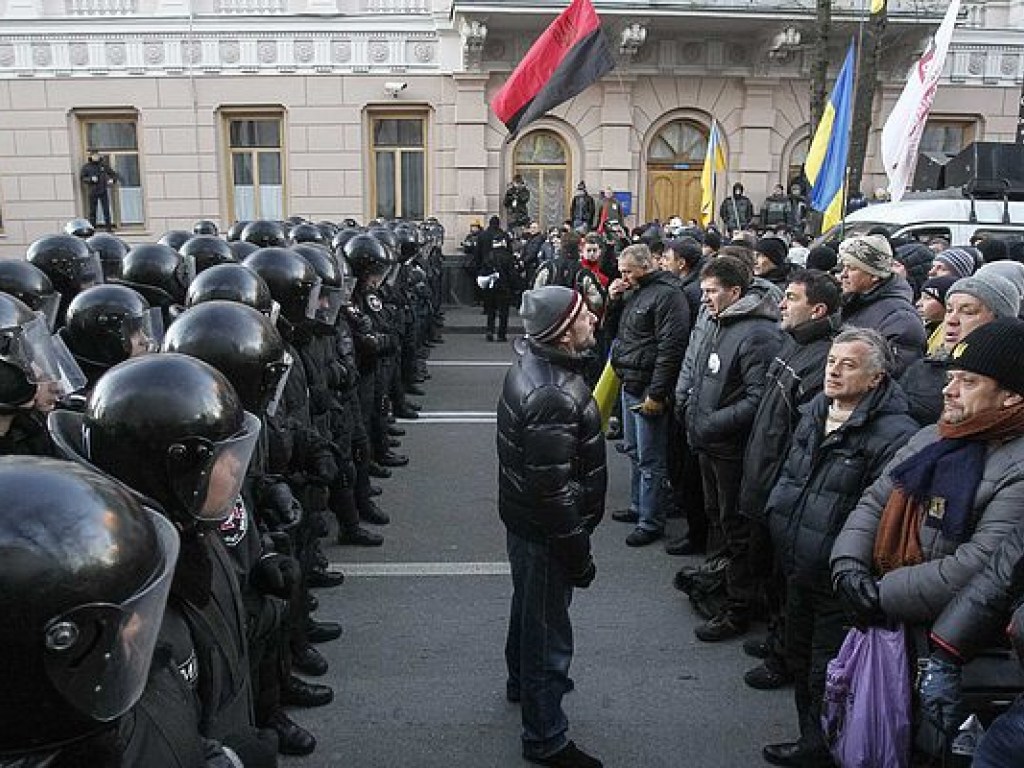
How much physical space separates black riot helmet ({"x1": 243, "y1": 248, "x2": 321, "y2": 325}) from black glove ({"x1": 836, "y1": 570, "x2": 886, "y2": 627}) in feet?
10.2

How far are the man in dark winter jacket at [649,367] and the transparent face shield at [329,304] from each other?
79.4 inches

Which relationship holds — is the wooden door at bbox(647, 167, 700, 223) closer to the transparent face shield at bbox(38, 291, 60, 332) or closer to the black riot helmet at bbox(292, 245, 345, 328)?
the black riot helmet at bbox(292, 245, 345, 328)

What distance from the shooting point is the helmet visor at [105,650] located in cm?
120

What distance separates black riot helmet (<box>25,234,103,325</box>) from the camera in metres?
6.20

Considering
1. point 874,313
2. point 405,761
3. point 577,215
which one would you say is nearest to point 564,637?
point 405,761

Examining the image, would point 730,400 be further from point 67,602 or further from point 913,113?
point 913,113

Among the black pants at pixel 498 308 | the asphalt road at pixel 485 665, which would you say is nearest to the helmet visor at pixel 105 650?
the asphalt road at pixel 485 665

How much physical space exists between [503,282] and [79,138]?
11995 mm

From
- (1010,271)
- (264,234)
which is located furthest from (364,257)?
(1010,271)

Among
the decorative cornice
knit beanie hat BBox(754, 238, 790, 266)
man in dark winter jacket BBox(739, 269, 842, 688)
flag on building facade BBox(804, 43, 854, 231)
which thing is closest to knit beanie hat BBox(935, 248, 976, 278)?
knit beanie hat BBox(754, 238, 790, 266)

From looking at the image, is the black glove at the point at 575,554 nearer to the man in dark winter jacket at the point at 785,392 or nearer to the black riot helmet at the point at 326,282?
the man in dark winter jacket at the point at 785,392

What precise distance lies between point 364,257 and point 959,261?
430cm

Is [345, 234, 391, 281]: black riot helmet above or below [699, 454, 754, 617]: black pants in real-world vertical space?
above

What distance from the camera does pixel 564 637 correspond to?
369 centimetres
